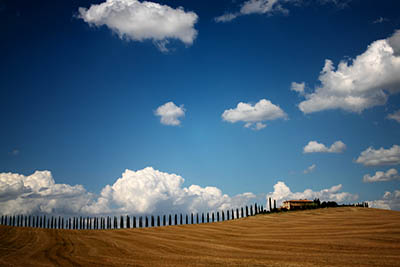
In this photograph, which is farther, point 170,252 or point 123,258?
point 170,252

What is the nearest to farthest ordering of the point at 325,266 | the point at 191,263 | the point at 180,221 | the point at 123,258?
the point at 325,266
the point at 191,263
the point at 123,258
the point at 180,221

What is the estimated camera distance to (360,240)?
15.5 metres

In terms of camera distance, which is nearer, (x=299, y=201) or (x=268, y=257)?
(x=268, y=257)

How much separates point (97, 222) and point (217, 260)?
56.8 meters

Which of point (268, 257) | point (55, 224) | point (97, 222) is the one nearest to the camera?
point (268, 257)

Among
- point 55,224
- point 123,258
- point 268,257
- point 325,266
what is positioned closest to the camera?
point 325,266

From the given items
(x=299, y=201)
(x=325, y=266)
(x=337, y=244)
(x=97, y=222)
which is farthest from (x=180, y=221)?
(x=299, y=201)

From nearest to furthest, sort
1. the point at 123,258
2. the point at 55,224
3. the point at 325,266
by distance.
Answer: the point at 325,266, the point at 123,258, the point at 55,224

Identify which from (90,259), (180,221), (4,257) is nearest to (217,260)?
(90,259)

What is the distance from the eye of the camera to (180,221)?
5150cm

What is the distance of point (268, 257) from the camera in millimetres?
13023

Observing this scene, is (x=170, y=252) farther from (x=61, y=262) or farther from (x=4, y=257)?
(x=4, y=257)

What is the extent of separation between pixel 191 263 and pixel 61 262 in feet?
18.1

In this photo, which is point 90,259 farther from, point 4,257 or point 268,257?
point 268,257
